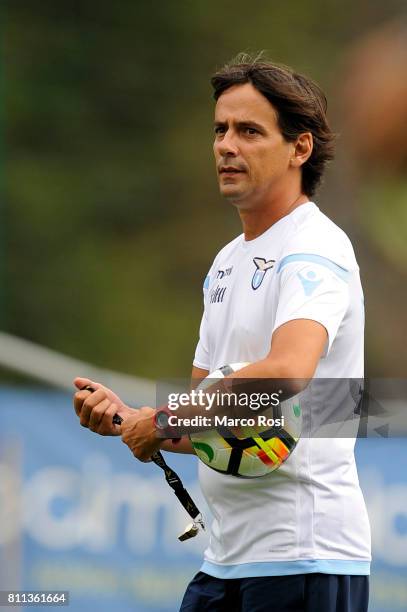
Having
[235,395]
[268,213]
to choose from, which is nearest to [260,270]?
[268,213]

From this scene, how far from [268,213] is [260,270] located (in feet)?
0.69

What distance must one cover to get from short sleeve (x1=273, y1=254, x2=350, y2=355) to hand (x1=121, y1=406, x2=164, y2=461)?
0.41 meters

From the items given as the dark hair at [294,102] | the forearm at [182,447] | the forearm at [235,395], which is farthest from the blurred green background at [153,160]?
the forearm at [235,395]

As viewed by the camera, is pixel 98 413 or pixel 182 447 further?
pixel 182 447

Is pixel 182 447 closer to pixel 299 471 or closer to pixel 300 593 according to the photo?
pixel 299 471

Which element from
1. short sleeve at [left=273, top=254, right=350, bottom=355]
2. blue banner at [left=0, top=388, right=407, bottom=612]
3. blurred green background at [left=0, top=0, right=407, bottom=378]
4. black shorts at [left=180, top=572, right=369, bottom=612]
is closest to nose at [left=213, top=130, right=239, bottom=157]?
short sleeve at [left=273, top=254, right=350, bottom=355]

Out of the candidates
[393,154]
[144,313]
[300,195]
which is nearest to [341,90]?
[393,154]

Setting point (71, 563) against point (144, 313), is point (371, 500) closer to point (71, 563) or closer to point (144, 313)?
point (71, 563)

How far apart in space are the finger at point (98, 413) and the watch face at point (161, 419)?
21 centimetres

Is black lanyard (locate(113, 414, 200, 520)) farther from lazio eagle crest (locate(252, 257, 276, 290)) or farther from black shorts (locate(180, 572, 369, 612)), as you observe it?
lazio eagle crest (locate(252, 257, 276, 290))

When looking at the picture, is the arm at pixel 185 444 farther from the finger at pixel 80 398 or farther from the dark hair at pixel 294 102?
the dark hair at pixel 294 102

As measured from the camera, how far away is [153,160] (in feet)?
24.2

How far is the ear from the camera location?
3.61 meters

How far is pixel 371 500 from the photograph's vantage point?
536cm
